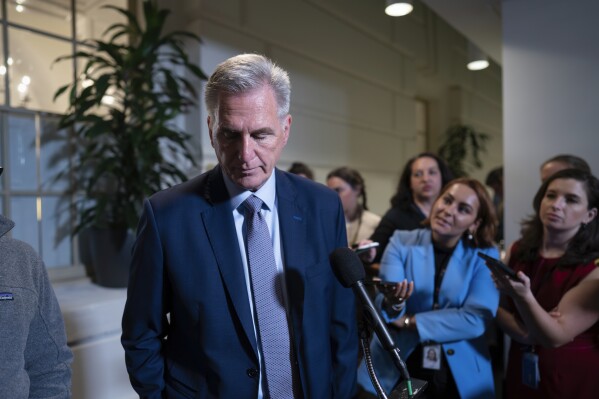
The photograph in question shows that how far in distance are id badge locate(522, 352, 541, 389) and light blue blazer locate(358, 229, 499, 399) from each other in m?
0.16

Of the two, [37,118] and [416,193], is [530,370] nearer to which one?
[416,193]

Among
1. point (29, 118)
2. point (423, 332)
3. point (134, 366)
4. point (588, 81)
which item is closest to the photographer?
point (134, 366)

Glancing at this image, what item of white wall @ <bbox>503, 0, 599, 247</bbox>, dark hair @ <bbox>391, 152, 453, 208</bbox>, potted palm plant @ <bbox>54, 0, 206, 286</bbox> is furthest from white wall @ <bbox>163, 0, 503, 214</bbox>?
white wall @ <bbox>503, 0, 599, 247</bbox>

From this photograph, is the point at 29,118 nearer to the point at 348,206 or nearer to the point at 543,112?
the point at 348,206

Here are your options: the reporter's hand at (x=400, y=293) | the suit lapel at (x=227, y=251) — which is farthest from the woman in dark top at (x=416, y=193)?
the suit lapel at (x=227, y=251)

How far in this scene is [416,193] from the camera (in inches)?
106

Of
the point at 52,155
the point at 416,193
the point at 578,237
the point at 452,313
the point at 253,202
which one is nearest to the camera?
the point at 253,202

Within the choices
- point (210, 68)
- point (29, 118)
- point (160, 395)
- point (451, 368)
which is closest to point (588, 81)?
point (451, 368)

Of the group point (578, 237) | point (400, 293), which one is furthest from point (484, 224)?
point (400, 293)

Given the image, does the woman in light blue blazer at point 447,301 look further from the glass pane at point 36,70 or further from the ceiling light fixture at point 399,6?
the glass pane at point 36,70

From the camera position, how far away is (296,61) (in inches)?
155

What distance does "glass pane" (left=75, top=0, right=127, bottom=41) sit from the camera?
271 centimetres

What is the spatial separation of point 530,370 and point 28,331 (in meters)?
1.76

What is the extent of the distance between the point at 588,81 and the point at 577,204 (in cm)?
158
